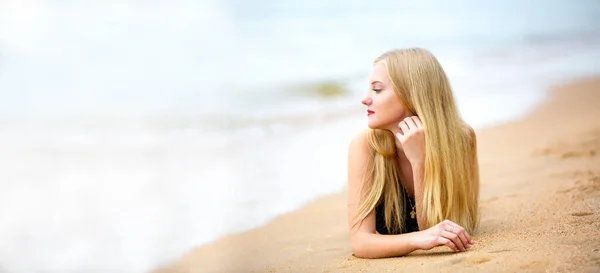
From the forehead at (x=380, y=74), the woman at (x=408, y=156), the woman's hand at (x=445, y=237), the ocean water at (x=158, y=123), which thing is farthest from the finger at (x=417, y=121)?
the ocean water at (x=158, y=123)

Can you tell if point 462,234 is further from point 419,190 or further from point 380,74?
point 380,74

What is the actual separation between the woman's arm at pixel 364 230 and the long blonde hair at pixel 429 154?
0.02 metres

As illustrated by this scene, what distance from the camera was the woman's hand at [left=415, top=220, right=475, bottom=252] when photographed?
1.71m

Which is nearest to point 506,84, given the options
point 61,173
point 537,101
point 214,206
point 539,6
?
point 537,101

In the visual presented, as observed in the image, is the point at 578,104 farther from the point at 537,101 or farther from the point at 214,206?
the point at 214,206

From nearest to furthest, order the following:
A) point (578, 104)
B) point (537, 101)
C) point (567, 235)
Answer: point (567, 235) < point (578, 104) < point (537, 101)

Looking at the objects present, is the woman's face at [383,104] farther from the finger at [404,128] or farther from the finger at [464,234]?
the finger at [464,234]

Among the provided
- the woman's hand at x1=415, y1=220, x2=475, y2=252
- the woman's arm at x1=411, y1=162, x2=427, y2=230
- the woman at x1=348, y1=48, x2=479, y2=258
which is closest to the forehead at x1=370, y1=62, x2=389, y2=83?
the woman at x1=348, y1=48, x2=479, y2=258

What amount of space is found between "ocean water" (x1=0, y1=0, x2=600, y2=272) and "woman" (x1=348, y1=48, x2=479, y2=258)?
2.08ft

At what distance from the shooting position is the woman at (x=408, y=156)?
1.88 m

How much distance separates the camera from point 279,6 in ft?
17.6

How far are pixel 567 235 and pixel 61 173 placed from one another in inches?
63.3

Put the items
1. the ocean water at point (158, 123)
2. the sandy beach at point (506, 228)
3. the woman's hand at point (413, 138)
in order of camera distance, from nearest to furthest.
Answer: the sandy beach at point (506, 228) < the woman's hand at point (413, 138) < the ocean water at point (158, 123)

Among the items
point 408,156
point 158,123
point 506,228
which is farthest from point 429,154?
point 158,123
